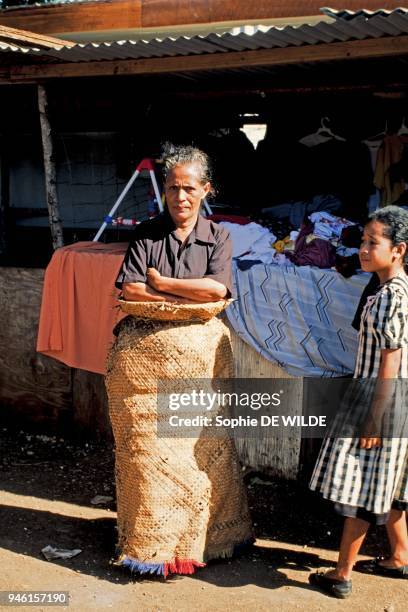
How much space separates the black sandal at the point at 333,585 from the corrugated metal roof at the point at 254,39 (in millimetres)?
2851

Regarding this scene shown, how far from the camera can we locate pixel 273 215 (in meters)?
6.69

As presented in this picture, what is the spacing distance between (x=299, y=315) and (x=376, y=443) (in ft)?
4.48

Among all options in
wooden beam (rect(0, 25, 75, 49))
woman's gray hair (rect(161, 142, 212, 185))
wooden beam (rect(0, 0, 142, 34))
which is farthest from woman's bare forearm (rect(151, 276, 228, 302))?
wooden beam (rect(0, 0, 142, 34))

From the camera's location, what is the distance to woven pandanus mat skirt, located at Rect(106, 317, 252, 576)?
371 cm

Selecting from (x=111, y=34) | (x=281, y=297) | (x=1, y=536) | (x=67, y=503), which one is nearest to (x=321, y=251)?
(x=281, y=297)

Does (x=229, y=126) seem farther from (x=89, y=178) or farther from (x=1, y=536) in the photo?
(x=1, y=536)

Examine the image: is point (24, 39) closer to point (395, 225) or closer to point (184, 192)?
point (184, 192)

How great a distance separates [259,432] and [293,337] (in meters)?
0.77

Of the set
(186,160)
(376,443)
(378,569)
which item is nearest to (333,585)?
(378,569)

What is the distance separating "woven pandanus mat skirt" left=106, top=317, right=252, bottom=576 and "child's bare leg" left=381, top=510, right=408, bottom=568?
88 cm

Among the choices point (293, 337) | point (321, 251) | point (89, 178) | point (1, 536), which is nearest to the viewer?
point (1, 536)

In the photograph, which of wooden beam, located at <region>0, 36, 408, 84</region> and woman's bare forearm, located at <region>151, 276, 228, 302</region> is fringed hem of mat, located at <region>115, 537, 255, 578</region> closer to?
woman's bare forearm, located at <region>151, 276, 228, 302</region>

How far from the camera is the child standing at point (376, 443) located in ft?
11.0

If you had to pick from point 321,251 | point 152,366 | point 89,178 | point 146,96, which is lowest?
point 152,366
